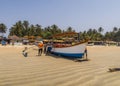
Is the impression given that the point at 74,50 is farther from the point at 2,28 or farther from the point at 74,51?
the point at 2,28

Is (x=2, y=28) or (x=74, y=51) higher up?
(x=2, y=28)

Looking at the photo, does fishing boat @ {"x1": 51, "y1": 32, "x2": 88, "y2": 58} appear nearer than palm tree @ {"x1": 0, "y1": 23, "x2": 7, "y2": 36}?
Yes

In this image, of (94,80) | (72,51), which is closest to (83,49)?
(72,51)

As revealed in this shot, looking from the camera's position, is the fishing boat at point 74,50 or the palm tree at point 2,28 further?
the palm tree at point 2,28

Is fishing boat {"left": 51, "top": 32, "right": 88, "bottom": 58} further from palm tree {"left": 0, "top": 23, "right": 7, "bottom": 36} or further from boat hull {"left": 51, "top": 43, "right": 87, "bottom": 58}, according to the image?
palm tree {"left": 0, "top": 23, "right": 7, "bottom": 36}

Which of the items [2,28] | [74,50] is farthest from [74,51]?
[2,28]

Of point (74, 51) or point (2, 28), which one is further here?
point (2, 28)

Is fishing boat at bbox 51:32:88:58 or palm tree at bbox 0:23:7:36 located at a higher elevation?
palm tree at bbox 0:23:7:36

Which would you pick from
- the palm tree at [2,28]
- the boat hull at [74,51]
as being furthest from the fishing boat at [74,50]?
the palm tree at [2,28]

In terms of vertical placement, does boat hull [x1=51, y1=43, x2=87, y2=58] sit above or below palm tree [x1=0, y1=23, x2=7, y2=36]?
below

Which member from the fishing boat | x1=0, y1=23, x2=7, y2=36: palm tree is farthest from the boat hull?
Answer: x1=0, y1=23, x2=7, y2=36: palm tree

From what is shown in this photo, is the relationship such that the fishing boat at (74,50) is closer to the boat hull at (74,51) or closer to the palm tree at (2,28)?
the boat hull at (74,51)

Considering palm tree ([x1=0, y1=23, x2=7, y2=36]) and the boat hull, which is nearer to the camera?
the boat hull

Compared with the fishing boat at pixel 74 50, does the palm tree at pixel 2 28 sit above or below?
above
